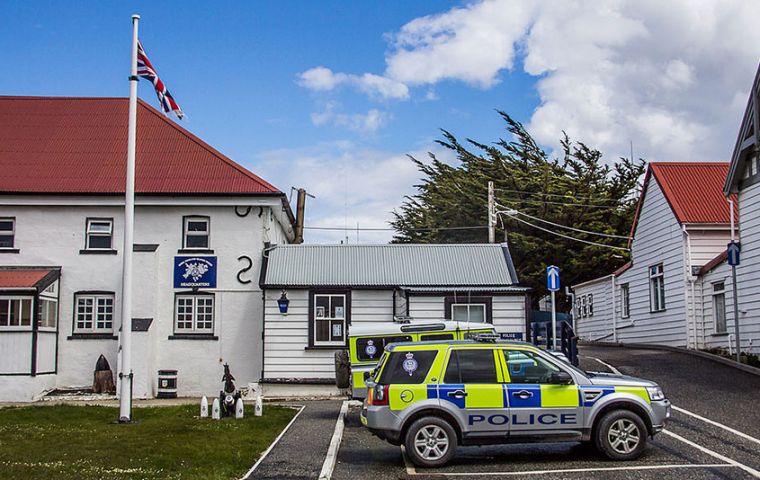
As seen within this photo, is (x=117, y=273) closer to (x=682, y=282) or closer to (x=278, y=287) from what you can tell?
(x=278, y=287)

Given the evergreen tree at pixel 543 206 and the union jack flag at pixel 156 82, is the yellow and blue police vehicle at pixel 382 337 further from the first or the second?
the evergreen tree at pixel 543 206

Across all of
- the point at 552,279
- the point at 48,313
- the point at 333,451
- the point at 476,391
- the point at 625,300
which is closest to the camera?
the point at 476,391

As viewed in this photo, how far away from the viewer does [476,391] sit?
12.2m

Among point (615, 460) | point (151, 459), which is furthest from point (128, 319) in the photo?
point (615, 460)

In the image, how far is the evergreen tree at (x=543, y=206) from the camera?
4250 cm

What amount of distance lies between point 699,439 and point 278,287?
13.7 metres

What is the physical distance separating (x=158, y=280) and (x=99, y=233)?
225cm

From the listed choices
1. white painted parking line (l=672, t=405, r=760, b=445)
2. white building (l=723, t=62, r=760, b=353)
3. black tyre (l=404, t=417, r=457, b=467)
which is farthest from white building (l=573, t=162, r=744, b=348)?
black tyre (l=404, t=417, r=457, b=467)

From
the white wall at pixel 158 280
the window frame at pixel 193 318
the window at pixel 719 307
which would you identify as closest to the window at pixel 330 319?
the white wall at pixel 158 280

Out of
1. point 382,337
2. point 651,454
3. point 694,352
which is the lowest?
point 651,454

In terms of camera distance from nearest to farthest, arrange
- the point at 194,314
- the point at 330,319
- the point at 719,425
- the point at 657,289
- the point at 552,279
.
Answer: the point at 719,425, the point at 552,279, the point at 330,319, the point at 194,314, the point at 657,289

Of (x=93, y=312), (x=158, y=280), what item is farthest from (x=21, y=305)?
(x=158, y=280)

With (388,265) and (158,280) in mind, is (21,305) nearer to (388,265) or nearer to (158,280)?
(158,280)

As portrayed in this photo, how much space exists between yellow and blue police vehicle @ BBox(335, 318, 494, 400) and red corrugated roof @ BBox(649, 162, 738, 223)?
12.8 meters
